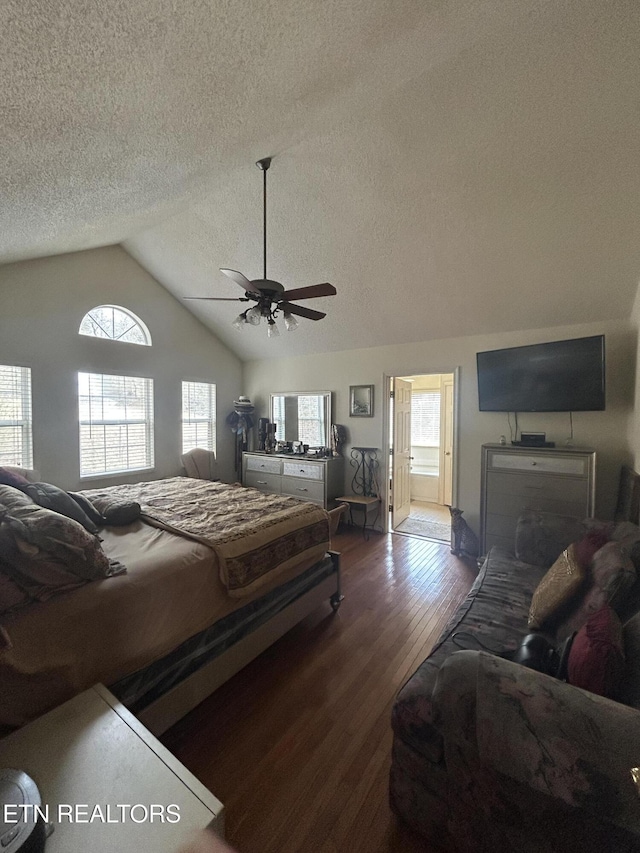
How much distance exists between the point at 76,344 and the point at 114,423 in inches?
41.2

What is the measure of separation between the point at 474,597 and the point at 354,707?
96 centimetres

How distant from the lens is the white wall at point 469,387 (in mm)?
3279

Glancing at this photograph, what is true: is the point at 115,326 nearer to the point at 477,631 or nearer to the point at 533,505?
the point at 477,631

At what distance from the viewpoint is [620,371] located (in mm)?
3246

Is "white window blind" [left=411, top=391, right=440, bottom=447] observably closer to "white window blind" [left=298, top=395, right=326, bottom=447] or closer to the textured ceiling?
"white window blind" [left=298, top=395, right=326, bottom=447]

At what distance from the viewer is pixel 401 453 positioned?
508 centimetres

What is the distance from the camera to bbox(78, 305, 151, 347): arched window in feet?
13.8

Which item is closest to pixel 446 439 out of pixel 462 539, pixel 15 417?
pixel 462 539

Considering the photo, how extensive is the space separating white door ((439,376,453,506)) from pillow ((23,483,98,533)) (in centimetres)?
527

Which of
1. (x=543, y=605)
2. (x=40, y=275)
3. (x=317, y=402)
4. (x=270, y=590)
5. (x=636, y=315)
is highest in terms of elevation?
(x=40, y=275)

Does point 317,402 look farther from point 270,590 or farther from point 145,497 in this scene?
point 270,590

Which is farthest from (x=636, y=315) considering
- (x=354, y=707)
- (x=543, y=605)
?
(x=354, y=707)

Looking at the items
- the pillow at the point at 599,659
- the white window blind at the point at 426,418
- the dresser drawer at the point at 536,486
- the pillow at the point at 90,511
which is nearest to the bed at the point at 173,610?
the pillow at the point at 90,511

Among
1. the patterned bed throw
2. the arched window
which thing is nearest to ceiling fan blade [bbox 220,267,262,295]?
the patterned bed throw
